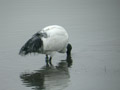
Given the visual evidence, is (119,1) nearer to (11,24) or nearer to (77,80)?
(11,24)

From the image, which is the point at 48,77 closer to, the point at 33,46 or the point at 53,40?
the point at 33,46

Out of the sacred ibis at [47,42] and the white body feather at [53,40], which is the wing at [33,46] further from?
the white body feather at [53,40]

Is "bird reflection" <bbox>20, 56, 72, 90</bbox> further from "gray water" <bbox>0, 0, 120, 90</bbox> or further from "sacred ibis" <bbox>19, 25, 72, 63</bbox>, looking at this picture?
"sacred ibis" <bbox>19, 25, 72, 63</bbox>

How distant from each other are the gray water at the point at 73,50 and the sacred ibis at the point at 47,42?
436 millimetres

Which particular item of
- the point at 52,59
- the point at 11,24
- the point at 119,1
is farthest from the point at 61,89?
the point at 119,1

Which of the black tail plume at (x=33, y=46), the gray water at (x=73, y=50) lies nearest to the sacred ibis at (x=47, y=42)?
the black tail plume at (x=33, y=46)

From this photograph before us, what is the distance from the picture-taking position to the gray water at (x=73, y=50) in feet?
32.6

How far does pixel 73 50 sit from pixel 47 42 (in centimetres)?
246

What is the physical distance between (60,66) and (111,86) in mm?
2863

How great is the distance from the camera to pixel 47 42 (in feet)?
38.6

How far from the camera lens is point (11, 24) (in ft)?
69.4

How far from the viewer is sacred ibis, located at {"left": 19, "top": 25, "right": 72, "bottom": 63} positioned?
11.5 metres

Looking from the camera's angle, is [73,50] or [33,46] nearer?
[33,46]

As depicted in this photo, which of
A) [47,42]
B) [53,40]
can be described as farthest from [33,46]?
[53,40]
